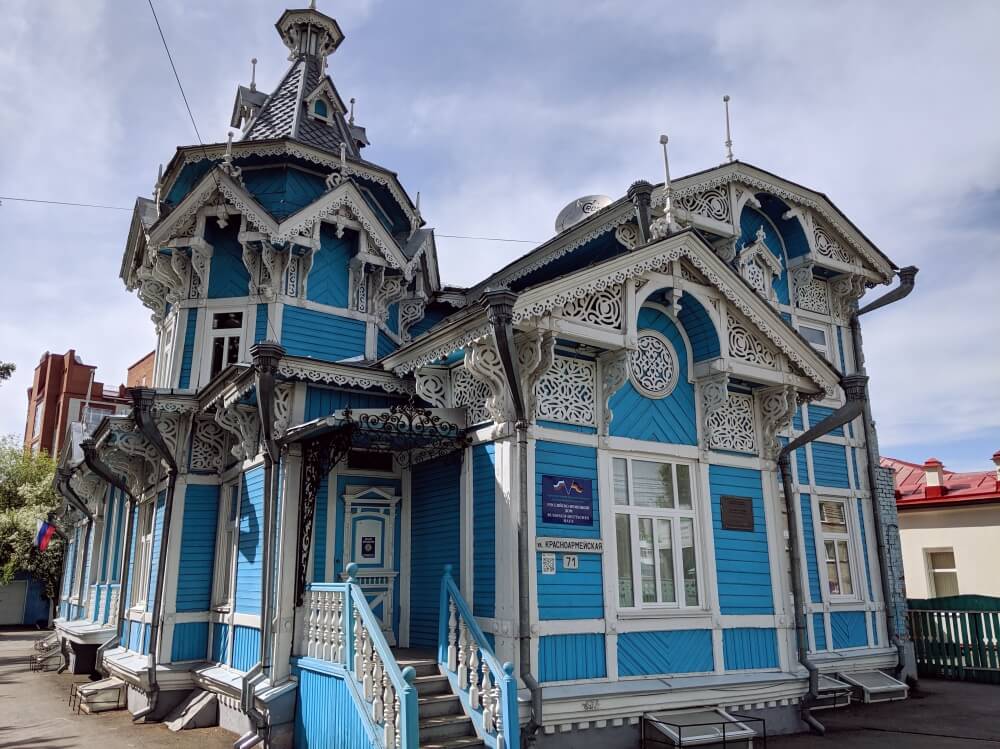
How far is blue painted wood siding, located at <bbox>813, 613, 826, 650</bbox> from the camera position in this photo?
12094 millimetres

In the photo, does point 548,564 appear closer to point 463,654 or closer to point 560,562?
point 560,562

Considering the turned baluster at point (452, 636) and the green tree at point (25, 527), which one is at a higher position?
the green tree at point (25, 527)

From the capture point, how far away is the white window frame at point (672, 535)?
860 cm

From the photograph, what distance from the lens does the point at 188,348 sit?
39.5 ft

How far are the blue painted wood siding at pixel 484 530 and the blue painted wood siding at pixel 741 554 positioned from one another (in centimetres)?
304

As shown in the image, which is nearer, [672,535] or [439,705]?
[439,705]

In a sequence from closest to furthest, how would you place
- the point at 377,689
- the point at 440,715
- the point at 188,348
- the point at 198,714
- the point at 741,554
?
the point at 377,689 → the point at 440,715 → the point at 741,554 → the point at 198,714 → the point at 188,348

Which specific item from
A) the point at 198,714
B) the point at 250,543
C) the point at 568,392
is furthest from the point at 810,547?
the point at 198,714

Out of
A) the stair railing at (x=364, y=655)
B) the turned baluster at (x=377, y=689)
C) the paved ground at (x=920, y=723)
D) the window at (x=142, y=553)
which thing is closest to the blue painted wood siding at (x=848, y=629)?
the paved ground at (x=920, y=723)

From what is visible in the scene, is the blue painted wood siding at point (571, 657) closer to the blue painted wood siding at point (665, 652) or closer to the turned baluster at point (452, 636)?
the blue painted wood siding at point (665, 652)

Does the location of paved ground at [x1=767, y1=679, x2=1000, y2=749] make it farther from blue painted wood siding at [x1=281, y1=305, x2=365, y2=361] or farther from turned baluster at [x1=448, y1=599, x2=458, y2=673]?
blue painted wood siding at [x1=281, y1=305, x2=365, y2=361]

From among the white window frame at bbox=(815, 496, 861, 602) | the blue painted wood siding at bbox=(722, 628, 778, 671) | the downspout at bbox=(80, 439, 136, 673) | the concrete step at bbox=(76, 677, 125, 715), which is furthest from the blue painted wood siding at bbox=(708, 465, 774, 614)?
the downspout at bbox=(80, 439, 136, 673)

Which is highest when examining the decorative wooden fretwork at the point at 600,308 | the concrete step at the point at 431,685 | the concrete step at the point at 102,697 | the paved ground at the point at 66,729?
the decorative wooden fretwork at the point at 600,308

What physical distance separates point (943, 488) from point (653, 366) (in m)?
14.9
